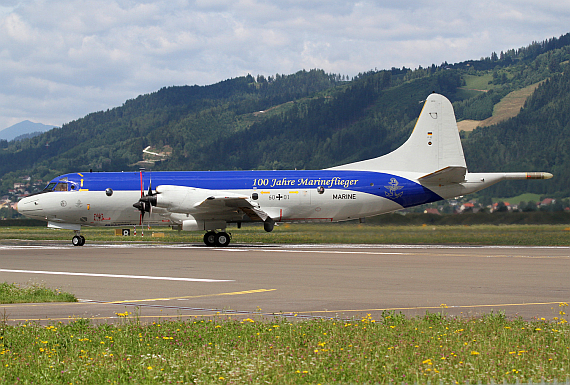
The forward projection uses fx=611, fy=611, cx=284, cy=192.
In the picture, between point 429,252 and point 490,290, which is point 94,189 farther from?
point 490,290

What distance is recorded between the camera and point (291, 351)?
920 cm

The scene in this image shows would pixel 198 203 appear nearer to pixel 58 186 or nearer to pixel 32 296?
pixel 58 186

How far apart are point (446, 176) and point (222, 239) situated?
14364 millimetres

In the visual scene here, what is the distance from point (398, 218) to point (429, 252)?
10747mm

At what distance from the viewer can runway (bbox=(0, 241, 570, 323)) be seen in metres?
13.7

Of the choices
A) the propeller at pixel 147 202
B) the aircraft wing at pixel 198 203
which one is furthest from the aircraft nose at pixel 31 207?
the aircraft wing at pixel 198 203

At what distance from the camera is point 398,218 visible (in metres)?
43.1

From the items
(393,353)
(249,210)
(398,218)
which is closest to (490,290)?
(393,353)

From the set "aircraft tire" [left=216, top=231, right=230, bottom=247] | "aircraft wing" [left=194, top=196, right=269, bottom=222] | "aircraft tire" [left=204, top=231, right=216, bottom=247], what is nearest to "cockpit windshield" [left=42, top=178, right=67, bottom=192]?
"aircraft wing" [left=194, top=196, right=269, bottom=222]

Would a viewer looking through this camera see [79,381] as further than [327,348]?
No

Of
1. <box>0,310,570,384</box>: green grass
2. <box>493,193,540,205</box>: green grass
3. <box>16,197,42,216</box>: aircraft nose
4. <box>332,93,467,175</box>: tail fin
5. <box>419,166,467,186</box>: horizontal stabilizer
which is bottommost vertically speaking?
<box>0,310,570,384</box>: green grass

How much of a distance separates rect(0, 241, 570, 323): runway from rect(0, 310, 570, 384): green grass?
5.64ft

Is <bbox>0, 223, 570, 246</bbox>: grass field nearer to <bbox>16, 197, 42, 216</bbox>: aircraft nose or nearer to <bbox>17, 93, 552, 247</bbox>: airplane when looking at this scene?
<bbox>17, 93, 552, 247</bbox>: airplane

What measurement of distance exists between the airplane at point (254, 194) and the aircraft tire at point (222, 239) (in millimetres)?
63
